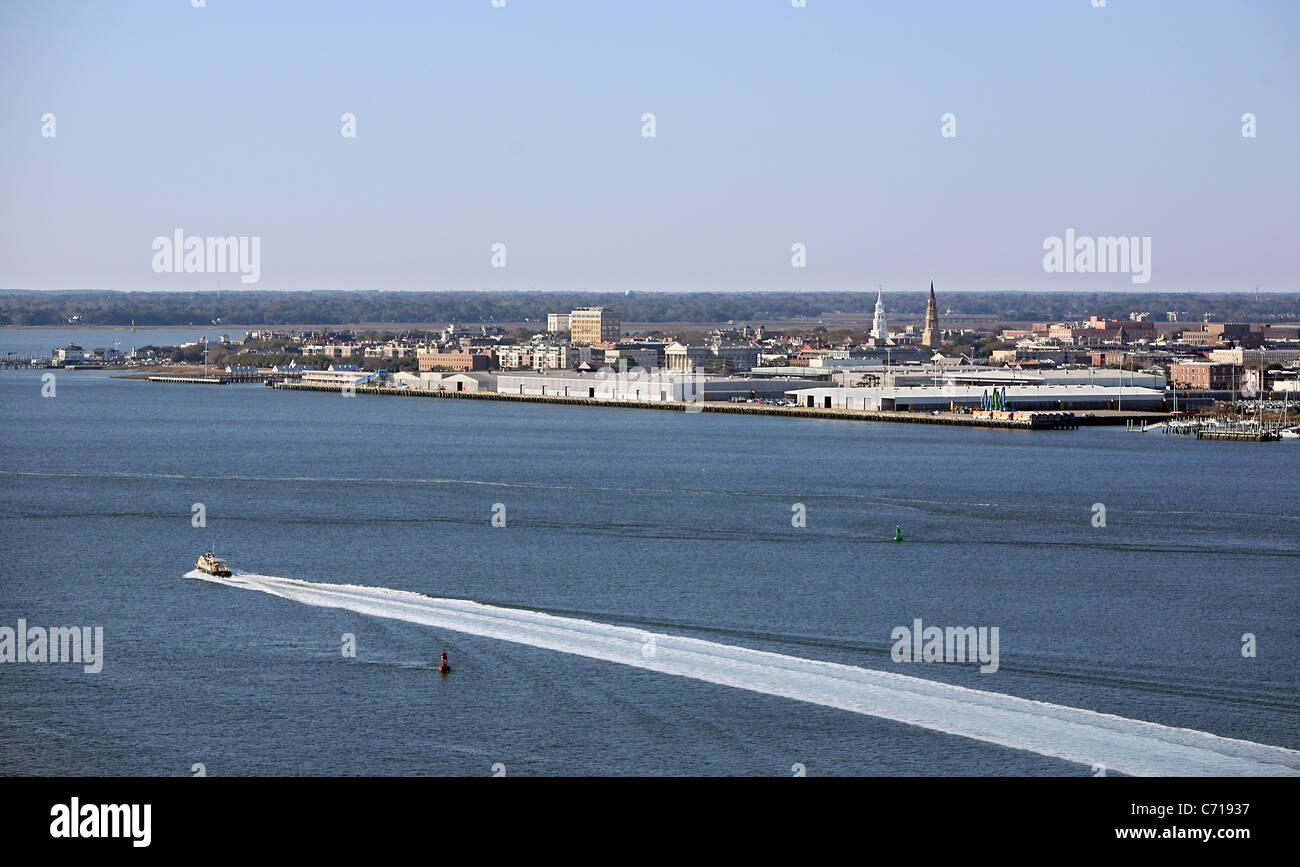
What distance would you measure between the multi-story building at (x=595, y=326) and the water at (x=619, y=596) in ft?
225

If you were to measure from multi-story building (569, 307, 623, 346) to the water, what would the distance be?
68.5 m

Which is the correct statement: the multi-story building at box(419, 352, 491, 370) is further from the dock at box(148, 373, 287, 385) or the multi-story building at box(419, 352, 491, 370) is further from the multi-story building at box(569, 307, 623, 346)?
the multi-story building at box(569, 307, 623, 346)

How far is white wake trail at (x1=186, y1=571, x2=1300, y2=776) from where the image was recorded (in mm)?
10711

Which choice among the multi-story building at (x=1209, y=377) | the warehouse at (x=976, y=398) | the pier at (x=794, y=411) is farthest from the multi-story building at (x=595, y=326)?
the warehouse at (x=976, y=398)

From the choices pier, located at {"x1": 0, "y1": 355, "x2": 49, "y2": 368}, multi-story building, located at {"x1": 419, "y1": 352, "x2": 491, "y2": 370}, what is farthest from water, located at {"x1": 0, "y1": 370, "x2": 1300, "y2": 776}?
pier, located at {"x1": 0, "y1": 355, "x2": 49, "y2": 368}

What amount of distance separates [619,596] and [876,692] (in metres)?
4.04

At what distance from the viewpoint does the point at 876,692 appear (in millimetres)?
12172

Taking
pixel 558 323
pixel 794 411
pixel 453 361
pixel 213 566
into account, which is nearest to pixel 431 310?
pixel 558 323

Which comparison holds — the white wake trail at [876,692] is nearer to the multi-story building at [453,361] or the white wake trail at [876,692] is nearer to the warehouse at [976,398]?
the warehouse at [976,398]

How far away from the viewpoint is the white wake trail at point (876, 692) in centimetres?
1071

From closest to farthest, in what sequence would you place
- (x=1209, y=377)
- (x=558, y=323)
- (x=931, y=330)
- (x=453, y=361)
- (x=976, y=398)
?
(x=976, y=398)
(x=1209, y=377)
(x=453, y=361)
(x=931, y=330)
(x=558, y=323)

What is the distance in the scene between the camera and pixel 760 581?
16.7 metres

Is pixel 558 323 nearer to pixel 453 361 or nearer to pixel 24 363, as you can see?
pixel 453 361
